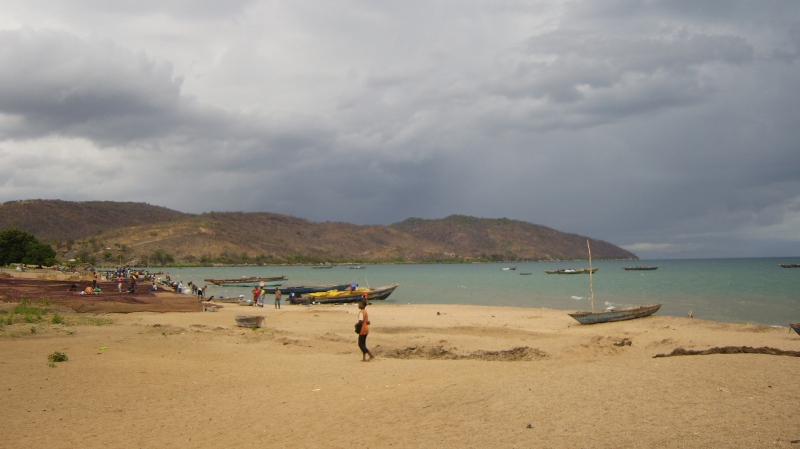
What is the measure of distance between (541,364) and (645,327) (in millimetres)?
11981

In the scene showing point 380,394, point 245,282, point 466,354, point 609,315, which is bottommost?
point 245,282

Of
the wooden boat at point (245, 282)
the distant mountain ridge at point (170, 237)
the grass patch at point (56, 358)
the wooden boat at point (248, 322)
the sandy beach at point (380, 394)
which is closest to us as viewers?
the sandy beach at point (380, 394)

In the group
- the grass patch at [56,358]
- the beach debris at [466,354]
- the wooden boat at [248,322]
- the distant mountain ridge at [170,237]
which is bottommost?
the beach debris at [466,354]

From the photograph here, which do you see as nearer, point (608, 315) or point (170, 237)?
point (608, 315)

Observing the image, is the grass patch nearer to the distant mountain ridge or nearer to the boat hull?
the boat hull

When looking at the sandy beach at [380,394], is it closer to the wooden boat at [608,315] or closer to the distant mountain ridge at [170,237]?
the wooden boat at [608,315]

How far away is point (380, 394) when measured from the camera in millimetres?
9688

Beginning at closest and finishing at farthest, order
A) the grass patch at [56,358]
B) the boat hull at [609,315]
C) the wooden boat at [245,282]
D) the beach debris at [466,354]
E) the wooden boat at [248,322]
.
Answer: the grass patch at [56,358]
the beach debris at [466,354]
the wooden boat at [248,322]
the boat hull at [609,315]
the wooden boat at [245,282]

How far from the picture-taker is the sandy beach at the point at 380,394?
7121mm

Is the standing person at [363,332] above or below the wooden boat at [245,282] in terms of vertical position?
above

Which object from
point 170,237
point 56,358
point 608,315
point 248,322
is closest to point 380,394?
point 56,358

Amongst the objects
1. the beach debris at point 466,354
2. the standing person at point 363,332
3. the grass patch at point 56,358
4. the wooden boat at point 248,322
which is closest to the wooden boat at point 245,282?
the wooden boat at point 248,322

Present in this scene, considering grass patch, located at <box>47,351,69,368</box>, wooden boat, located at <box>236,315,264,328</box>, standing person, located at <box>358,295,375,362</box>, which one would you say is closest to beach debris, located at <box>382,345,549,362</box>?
standing person, located at <box>358,295,375,362</box>

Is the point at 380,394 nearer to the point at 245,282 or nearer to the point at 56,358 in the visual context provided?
the point at 56,358
